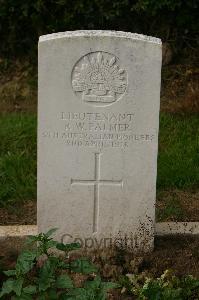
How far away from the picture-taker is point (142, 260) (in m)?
4.16

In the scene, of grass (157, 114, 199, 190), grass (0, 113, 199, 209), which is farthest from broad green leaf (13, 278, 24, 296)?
grass (157, 114, 199, 190)

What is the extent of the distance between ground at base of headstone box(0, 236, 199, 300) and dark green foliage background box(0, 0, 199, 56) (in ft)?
11.0

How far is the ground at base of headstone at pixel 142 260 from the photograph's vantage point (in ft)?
13.3

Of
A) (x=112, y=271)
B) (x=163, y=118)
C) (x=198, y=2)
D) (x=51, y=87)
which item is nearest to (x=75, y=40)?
(x=51, y=87)

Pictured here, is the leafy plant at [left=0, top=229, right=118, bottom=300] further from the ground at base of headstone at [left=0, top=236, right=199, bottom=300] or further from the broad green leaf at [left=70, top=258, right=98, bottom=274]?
the ground at base of headstone at [left=0, top=236, right=199, bottom=300]

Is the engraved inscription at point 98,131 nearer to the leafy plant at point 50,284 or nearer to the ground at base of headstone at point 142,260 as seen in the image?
the ground at base of headstone at point 142,260

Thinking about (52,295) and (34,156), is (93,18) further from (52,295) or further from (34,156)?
(52,295)

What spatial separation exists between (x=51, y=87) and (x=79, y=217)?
832mm

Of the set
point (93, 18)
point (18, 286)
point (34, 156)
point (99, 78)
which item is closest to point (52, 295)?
point (18, 286)

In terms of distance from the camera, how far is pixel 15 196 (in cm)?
516

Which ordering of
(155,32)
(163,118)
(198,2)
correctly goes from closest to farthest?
(163,118)
(198,2)
(155,32)

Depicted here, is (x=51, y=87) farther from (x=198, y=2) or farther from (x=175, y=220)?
(x=198, y=2)

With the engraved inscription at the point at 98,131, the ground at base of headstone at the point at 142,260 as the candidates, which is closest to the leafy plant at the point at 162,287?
the ground at base of headstone at the point at 142,260

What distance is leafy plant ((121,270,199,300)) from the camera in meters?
3.53
